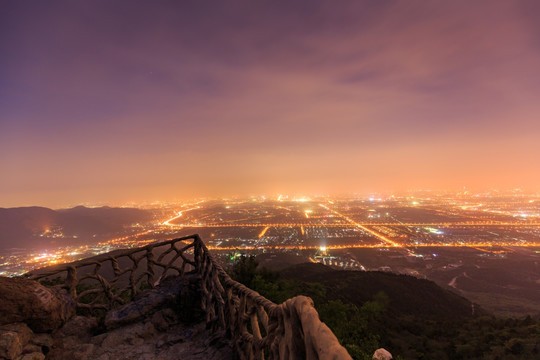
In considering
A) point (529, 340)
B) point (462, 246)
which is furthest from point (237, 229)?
point (529, 340)

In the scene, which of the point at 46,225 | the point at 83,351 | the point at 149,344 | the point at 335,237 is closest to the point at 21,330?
the point at 83,351

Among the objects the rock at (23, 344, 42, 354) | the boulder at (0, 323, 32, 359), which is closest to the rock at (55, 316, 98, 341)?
the rock at (23, 344, 42, 354)

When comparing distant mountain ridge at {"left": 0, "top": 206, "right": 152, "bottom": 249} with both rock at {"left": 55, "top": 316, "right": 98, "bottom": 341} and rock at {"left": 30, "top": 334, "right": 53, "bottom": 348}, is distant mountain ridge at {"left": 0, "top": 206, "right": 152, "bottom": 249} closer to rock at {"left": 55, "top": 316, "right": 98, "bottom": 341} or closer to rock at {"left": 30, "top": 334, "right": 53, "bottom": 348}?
rock at {"left": 55, "top": 316, "right": 98, "bottom": 341}

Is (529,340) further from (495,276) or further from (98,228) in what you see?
(98,228)

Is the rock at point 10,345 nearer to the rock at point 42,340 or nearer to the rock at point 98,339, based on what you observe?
the rock at point 42,340

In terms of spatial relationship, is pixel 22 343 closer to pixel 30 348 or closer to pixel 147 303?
pixel 30 348

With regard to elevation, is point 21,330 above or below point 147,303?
above
